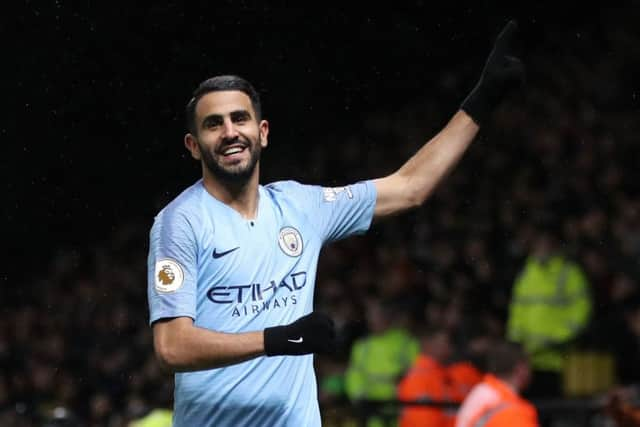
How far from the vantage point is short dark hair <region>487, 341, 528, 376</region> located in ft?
25.7

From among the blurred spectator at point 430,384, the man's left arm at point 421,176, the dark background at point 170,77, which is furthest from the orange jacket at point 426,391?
the dark background at point 170,77

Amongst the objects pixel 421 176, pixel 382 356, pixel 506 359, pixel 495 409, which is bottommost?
pixel 495 409

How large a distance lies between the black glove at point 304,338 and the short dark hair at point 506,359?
12.2ft

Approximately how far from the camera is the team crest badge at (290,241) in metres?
4.78

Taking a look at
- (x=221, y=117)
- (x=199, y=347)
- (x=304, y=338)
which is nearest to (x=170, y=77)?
(x=221, y=117)

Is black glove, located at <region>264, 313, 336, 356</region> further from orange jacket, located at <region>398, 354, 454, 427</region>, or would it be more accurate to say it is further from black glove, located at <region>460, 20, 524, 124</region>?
orange jacket, located at <region>398, 354, 454, 427</region>

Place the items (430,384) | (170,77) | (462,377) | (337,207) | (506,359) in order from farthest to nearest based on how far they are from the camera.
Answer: (170,77)
(462,377)
(430,384)
(506,359)
(337,207)

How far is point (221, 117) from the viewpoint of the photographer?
15.4ft

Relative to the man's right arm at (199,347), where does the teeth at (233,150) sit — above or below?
above

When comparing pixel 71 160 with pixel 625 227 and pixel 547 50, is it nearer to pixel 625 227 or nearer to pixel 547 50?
pixel 547 50

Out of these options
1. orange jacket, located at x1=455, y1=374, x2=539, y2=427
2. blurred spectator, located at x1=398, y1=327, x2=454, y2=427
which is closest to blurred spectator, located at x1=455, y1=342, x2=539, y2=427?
orange jacket, located at x1=455, y1=374, x2=539, y2=427

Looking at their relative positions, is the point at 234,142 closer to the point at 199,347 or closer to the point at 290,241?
the point at 290,241

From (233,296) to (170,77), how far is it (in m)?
13.0

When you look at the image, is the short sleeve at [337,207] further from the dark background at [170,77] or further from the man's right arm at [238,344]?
the dark background at [170,77]
